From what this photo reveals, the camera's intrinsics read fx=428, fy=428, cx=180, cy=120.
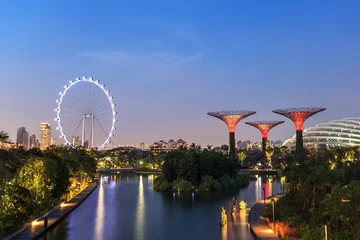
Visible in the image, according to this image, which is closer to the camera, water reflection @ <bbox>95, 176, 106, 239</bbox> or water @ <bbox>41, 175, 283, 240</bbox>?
water @ <bbox>41, 175, 283, 240</bbox>

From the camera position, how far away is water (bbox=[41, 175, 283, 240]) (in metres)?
26.0

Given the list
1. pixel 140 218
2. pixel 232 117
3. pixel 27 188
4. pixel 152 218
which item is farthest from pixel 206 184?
pixel 232 117

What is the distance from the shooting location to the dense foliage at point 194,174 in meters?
50.8

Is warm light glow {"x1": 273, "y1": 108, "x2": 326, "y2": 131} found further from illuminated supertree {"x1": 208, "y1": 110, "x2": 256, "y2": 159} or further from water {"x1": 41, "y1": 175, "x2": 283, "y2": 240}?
water {"x1": 41, "y1": 175, "x2": 283, "y2": 240}

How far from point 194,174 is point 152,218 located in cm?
1961

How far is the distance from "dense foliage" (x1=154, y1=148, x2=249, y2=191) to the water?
347 centimetres

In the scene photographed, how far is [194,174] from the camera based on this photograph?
51375mm

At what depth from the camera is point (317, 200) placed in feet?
80.0

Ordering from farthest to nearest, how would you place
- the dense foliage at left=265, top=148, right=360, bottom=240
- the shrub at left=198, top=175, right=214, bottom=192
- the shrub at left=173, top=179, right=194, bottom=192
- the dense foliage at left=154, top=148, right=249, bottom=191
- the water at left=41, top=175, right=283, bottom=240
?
the dense foliage at left=154, top=148, right=249, bottom=191
the shrub at left=198, top=175, right=214, bottom=192
the shrub at left=173, top=179, right=194, bottom=192
the water at left=41, top=175, right=283, bottom=240
the dense foliage at left=265, top=148, right=360, bottom=240

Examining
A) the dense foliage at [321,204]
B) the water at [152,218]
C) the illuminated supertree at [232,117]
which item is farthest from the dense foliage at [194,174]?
the illuminated supertree at [232,117]

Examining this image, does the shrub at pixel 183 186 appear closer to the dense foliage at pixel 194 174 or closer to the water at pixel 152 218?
the dense foliage at pixel 194 174

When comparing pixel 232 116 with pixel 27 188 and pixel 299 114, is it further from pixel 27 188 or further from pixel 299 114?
pixel 27 188

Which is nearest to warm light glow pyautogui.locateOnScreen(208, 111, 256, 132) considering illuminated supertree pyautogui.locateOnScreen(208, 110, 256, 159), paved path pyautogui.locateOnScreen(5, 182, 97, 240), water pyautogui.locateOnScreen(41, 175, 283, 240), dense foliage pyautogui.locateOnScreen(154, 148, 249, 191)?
illuminated supertree pyautogui.locateOnScreen(208, 110, 256, 159)

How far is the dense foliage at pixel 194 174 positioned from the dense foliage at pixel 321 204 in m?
20.5
